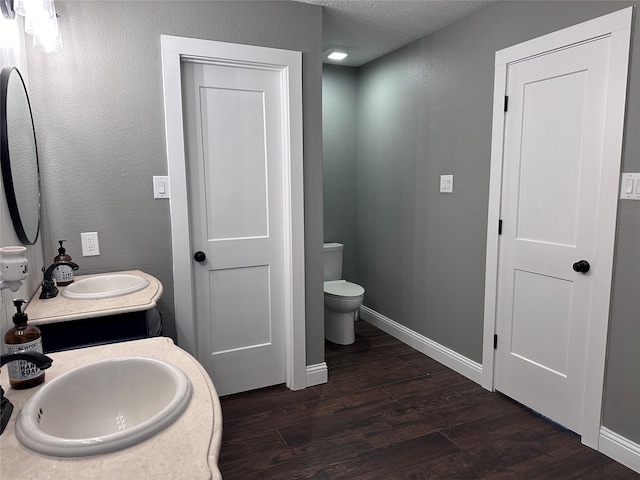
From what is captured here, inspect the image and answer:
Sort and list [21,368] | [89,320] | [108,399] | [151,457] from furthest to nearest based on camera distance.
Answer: [89,320], [108,399], [21,368], [151,457]

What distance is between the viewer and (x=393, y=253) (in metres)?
3.72

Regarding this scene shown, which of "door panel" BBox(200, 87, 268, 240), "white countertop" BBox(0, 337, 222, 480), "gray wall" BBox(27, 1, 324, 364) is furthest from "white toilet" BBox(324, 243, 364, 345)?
"white countertop" BBox(0, 337, 222, 480)

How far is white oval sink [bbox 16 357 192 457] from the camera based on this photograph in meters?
0.97

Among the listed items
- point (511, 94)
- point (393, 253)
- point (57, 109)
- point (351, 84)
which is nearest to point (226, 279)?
point (57, 109)

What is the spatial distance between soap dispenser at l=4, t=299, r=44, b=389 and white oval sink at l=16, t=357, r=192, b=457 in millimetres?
52

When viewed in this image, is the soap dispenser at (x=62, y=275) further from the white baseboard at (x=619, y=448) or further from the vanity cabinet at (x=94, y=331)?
the white baseboard at (x=619, y=448)

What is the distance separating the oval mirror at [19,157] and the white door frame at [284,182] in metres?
0.65

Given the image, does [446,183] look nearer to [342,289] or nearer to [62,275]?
[342,289]

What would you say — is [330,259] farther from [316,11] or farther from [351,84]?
[316,11]

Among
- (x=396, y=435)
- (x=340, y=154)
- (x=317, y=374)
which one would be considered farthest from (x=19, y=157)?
(x=340, y=154)

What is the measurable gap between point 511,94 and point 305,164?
1316 millimetres

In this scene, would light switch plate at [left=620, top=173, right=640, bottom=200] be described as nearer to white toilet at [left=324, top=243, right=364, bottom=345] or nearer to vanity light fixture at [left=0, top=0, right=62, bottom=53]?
white toilet at [left=324, top=243, right=364, bottom=345]

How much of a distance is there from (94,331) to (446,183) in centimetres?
241

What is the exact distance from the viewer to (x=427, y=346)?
335 centimetres
